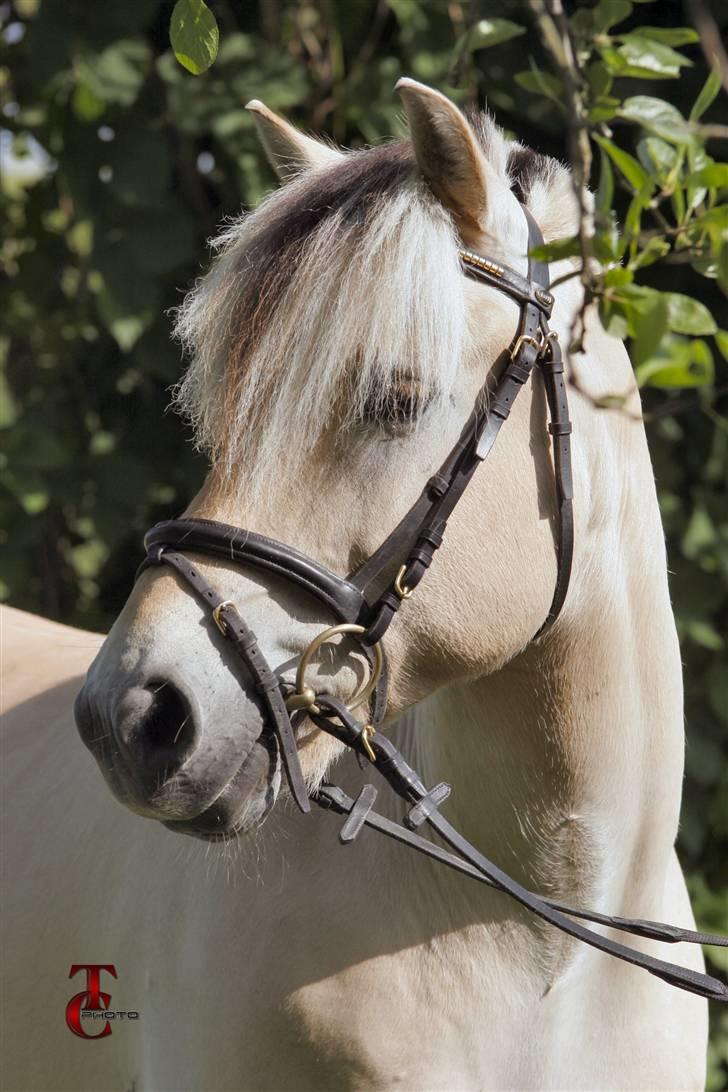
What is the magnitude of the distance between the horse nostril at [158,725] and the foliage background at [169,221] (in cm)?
177

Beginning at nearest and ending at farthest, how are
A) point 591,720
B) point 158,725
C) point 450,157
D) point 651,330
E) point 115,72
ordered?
point 651,330, point 158,725, point 450,157, point 591,720, point 115,72

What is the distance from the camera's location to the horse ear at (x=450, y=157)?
136 centimetres

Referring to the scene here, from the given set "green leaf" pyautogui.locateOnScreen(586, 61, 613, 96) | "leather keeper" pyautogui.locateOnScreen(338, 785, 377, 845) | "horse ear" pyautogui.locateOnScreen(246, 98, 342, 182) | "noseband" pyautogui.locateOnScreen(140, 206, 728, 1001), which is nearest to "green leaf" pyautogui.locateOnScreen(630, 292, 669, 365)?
"green leaf" pyautogui.locateOnScreen(586, 61, 613, 96)

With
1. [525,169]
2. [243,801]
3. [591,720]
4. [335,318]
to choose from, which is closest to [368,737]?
[243,801]

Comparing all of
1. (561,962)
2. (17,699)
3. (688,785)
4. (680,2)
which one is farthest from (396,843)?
(680,2)

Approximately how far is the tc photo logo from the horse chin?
565 millimetres

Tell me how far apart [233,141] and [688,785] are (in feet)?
6.78

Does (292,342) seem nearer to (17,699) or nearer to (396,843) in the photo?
(396,843)

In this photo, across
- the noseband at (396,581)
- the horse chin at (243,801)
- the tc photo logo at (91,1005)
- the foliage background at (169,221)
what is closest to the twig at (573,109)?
the noseband at (396,581)

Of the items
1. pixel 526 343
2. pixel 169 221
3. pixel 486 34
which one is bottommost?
pixel 526 343

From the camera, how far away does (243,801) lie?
4.49ft

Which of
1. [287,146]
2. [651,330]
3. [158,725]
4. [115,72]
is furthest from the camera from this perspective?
[115,72]

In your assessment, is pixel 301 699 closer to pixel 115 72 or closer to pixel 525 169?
pixel 525 169

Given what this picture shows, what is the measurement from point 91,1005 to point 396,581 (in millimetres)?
927
